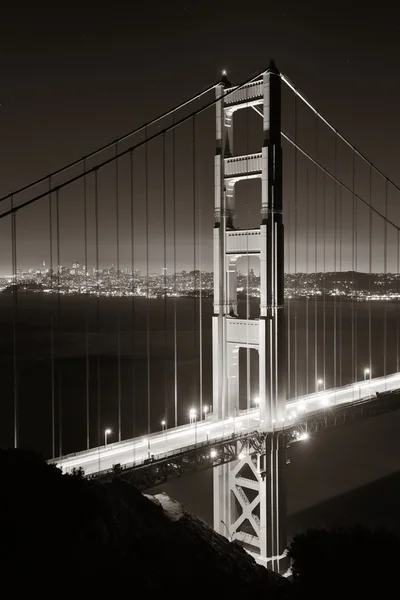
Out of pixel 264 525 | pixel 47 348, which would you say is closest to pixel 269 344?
pixel 264 525

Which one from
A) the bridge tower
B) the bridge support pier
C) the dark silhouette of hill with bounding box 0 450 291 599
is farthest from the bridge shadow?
the dark silhouette of hill with bounding box 0 450 291 599

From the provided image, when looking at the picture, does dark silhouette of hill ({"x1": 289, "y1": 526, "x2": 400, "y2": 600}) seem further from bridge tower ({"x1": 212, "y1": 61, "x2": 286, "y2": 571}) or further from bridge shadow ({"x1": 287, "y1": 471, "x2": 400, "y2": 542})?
bridge shadow ({"x1": 287, "y1": 471, "x2": 400, "y2": 542})

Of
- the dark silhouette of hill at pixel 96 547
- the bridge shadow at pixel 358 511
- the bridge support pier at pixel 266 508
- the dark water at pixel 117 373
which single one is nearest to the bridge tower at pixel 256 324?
the bridge support pier at pixel 266 508

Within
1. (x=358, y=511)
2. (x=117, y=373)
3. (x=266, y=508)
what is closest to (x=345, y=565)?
(x=266, y=508)

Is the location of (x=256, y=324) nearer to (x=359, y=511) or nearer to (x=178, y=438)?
(x=178, y=438)

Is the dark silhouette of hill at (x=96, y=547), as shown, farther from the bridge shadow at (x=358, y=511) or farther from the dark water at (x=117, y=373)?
the bridge shadow at (x=358, y=511)

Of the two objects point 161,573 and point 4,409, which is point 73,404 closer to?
point 4,409

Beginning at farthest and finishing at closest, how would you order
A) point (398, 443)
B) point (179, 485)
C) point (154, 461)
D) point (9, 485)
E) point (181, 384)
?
1. point (181, 384)
2. point (398, 443)
3. point (179, 485)
4. point (154, 461)
5. point (9, 485)

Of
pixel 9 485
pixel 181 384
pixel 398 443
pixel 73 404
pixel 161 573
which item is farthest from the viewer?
pixel 181 384
